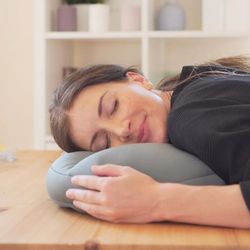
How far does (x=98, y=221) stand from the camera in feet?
3.06

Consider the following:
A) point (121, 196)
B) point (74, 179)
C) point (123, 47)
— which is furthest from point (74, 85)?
point (123, 47)

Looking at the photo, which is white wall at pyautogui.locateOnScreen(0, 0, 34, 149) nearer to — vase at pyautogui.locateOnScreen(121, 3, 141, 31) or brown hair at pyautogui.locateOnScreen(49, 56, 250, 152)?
vase at pyautogui.locateOnScreen(121, 3, 141, 31)

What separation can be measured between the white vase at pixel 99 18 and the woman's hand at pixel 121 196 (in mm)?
1595

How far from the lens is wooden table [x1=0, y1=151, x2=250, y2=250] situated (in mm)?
792

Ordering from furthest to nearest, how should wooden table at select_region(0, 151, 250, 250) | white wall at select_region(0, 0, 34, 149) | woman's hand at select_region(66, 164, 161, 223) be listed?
white wall at select_region(0, 0, 34, 149), woman's hand at select_region(66, 164, 161, 223), wooden table at select_region(0, 151, 250, 250)

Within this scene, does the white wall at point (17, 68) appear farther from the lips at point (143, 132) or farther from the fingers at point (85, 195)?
the fingers at point (85, 195)

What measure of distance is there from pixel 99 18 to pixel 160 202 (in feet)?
5.60

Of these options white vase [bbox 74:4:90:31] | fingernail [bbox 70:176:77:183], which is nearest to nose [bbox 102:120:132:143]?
fingernail [bbox 70:176:77:183]

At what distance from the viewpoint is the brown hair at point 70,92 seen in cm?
124

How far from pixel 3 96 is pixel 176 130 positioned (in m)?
1.89

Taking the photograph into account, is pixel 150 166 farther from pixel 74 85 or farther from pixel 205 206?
pixel 74 85

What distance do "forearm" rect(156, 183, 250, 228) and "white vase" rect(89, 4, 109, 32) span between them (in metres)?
1.68

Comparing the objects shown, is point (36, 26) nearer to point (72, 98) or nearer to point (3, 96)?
point (3, 96)

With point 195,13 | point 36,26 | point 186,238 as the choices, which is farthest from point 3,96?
point 186,238
